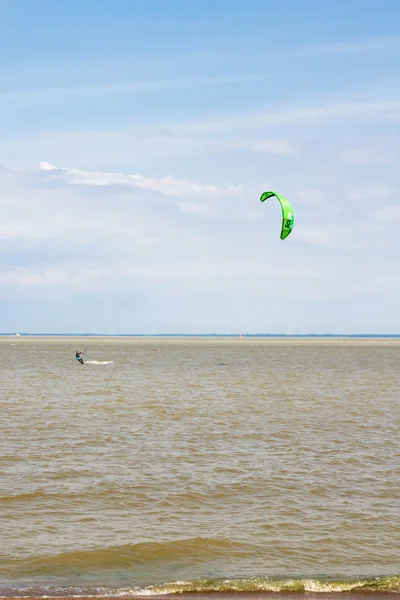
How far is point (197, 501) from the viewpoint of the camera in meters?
15.1

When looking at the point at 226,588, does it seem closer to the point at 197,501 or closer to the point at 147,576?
the point at 147,576

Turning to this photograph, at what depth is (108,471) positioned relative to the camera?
17906 mm

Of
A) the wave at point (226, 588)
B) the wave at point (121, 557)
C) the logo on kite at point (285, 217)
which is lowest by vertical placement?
the wave at point (121, 557)

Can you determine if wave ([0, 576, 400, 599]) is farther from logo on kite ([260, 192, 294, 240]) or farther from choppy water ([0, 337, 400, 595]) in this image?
logo on kite ([260, 192, 294, 240])

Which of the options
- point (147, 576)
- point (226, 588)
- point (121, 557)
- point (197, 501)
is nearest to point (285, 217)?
point (197, 501)

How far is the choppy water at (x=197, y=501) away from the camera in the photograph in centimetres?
1092

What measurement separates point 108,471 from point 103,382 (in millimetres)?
31387

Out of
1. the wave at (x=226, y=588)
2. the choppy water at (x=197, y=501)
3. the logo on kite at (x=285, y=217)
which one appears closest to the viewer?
the wave at (x=226, y=588)

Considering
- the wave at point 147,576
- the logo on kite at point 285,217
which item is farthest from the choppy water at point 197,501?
the logo on kite at point 285,217

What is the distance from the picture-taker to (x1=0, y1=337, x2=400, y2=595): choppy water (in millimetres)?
10922

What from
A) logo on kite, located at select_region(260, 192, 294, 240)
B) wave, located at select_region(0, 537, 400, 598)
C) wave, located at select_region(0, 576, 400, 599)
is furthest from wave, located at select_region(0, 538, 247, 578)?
logo on kite, located at select_region(260, 192, 294, 240)

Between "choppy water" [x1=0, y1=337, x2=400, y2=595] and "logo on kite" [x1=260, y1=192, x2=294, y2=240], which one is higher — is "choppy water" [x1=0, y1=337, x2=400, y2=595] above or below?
below

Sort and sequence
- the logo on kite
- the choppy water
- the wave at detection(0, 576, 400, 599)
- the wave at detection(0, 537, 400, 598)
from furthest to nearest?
the logo on kite → the choppy water → the wave at detection(0, 537, 400, 598) → the wave at detection(0, 576, 400, 599)

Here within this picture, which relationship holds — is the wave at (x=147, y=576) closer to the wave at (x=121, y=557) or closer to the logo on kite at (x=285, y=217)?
the wave at (x=121, y=557)
